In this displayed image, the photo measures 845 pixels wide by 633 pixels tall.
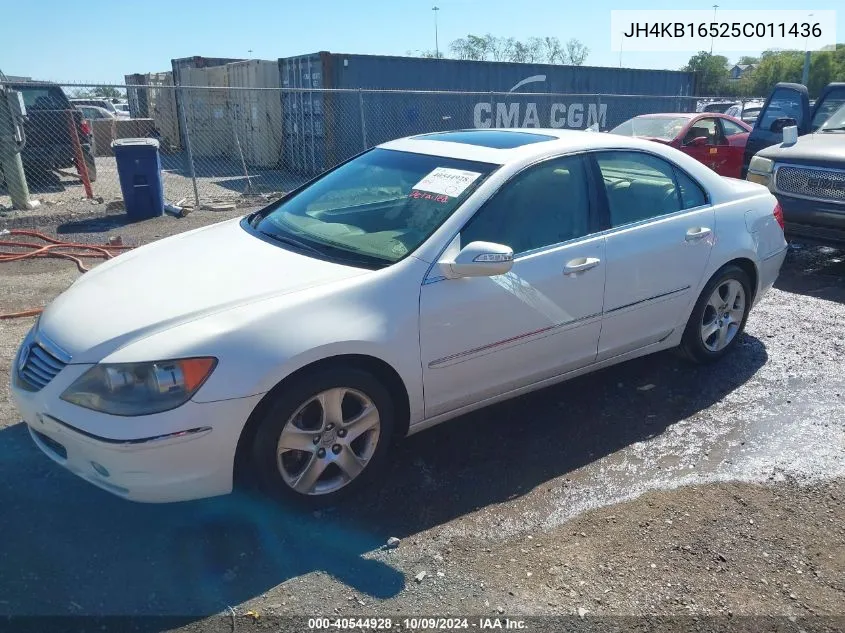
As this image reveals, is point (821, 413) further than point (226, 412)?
Yes

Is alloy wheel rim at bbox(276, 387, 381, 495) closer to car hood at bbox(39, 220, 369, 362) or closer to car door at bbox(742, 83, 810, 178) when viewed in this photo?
car hood at bbox(39, 220, 369, 362)

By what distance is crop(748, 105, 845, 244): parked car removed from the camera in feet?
22.5

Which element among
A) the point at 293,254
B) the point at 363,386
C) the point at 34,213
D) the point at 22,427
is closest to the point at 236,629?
the point at 363,386

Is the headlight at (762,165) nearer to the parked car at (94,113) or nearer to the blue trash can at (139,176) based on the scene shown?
the blue trash can at (139,176)

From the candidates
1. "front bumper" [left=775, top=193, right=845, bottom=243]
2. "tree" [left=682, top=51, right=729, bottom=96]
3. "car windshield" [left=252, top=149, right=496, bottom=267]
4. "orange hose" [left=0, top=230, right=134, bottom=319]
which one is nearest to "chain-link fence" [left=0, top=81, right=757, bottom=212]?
"orange hose" [left=0, top=230, right=134, bottom=319]

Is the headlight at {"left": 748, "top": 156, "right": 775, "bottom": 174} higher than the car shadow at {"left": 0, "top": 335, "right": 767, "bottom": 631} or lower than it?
higher

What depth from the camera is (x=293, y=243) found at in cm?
363

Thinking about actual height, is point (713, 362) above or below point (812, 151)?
below

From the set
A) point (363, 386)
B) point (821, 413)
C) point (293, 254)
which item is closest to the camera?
point (363, 386)

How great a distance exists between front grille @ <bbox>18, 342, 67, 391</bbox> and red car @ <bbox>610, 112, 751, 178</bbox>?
35.1ft

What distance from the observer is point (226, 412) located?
274cm

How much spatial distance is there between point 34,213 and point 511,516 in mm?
9852

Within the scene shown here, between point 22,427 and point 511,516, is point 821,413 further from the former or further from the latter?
point 22,427

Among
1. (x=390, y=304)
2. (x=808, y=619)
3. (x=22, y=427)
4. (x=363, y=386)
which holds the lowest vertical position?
(x=808, y=619)
